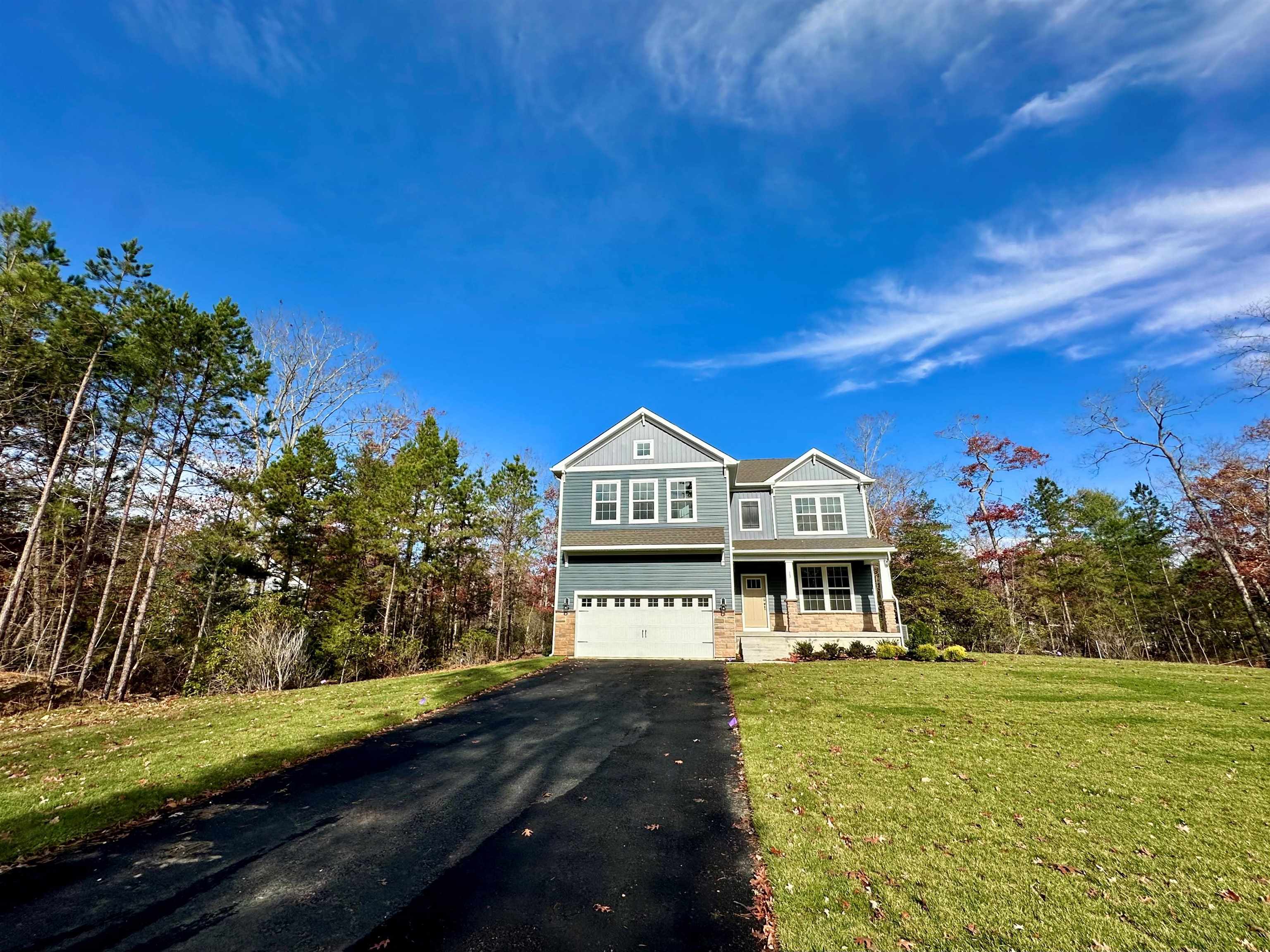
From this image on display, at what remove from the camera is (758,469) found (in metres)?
23.1

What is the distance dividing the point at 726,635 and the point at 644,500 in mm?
6020

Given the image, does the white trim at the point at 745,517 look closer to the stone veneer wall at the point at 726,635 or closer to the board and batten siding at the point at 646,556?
the board and batten siding at the point at 646,556

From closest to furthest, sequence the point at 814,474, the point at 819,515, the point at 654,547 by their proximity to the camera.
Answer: the point at 654,547, the point at 819,515, the point at 814,474

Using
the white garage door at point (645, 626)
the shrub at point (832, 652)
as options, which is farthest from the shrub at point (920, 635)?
the white garage door at point (645, 626)

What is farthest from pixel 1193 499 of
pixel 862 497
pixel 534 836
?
pixel 534 836

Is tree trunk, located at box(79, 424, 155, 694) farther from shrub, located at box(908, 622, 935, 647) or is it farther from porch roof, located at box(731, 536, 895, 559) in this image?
shrub, located at box(908, 622, 935, 647)

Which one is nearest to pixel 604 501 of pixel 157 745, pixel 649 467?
pixel 649 467

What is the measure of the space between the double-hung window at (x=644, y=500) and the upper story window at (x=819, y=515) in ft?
20.6

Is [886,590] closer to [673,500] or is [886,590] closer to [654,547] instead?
[673,500]

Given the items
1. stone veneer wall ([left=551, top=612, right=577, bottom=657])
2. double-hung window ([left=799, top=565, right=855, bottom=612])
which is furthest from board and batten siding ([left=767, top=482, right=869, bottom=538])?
stone veneer wall ([left=551, top=612, right=577, bottom=657])

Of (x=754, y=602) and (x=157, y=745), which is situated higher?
(x=754, y=602)

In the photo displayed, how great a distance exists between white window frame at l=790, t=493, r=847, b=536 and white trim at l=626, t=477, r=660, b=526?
20.0 feet

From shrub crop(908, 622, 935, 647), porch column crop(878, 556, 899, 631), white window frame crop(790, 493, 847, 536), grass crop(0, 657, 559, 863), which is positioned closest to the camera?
grass crop(0, 657, 559, 863)

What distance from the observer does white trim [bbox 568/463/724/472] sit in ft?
64.5
